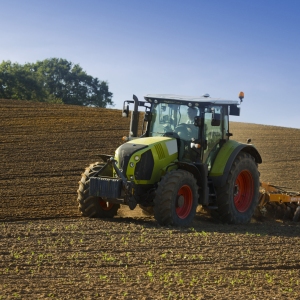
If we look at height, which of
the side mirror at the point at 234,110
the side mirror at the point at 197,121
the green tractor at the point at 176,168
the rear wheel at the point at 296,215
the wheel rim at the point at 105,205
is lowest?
the rear wheel at the point at 296,215

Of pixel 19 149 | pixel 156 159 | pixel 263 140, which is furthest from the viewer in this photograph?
pixel 263 140

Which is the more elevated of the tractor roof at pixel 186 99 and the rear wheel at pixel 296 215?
the tractor roof at pixel 186 99

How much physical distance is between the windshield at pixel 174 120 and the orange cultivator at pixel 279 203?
8.21ft

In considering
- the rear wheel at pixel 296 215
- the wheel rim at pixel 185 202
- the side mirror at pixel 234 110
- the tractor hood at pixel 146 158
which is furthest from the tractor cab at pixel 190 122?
the rear wheel at pixel 296 215

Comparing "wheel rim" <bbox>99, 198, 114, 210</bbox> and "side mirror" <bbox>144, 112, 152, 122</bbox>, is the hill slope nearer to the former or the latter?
"wheel rim" <bbox>99, 198, 114, 210</bbox>

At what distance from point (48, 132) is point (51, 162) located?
4.01m

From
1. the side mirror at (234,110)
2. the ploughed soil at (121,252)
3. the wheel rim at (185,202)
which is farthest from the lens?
the side mirror at (234,110)

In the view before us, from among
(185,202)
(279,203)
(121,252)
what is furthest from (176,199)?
Answer: (279,203)

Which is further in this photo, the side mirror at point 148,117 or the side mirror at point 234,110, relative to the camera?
the side mirror at point 234,110

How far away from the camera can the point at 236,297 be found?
6156mm

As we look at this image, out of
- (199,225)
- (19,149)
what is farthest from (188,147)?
(19,149)

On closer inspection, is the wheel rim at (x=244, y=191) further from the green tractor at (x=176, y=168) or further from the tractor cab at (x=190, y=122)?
the tractor cab at (x=190, y=122)

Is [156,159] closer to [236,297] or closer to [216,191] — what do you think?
[216,191]

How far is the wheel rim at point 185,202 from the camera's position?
10328mm
